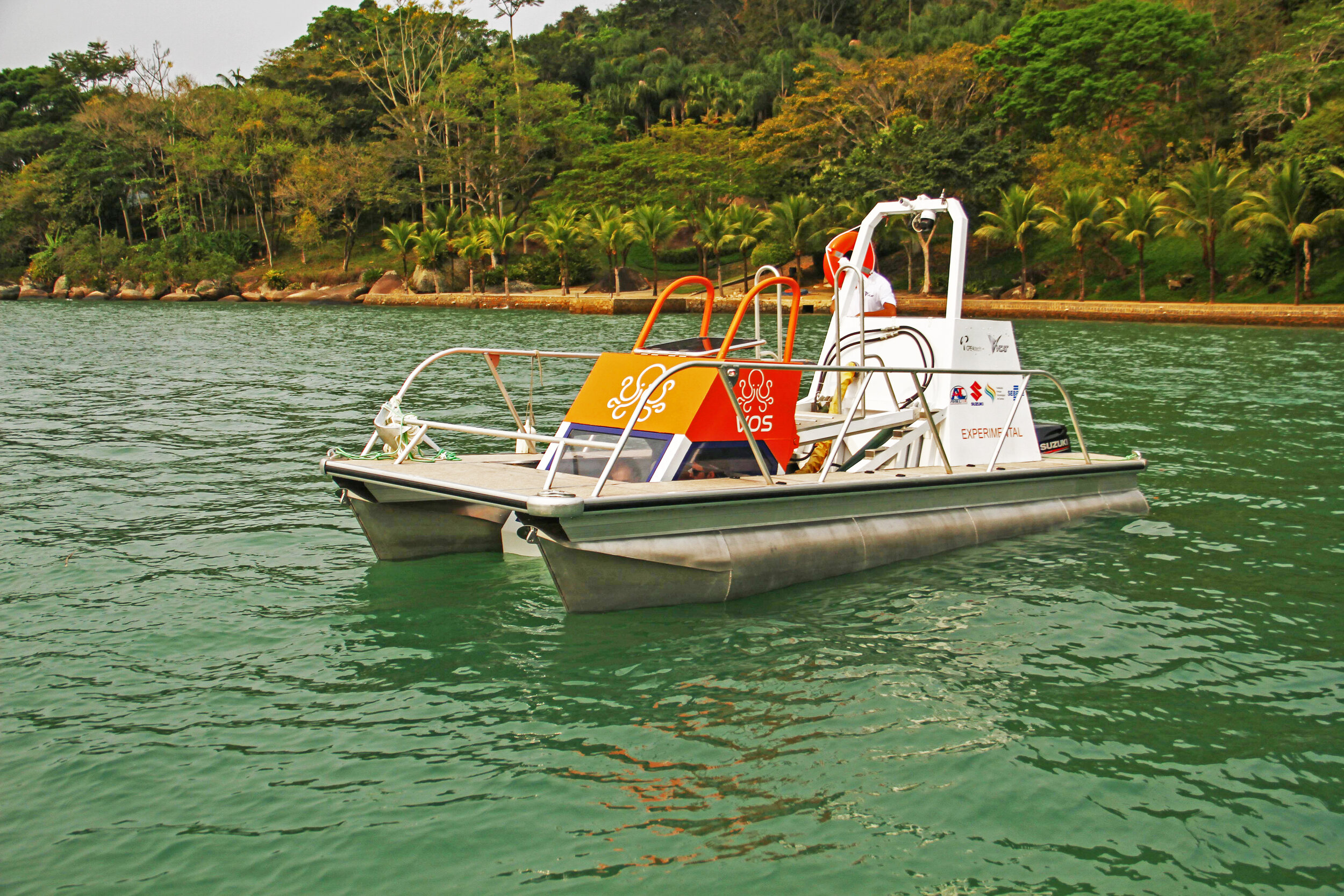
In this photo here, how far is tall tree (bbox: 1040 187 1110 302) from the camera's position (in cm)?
4659

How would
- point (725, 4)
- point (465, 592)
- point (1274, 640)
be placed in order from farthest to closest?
point (725, 4) < point (465, 592) < point (1274, 640)

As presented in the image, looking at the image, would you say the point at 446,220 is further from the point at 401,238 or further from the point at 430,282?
the point at 430,282

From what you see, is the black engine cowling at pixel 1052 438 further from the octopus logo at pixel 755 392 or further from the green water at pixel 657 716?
the octopus logo at pixel 755 392

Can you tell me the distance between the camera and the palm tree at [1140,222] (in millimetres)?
44469

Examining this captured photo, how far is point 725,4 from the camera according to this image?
401 feet

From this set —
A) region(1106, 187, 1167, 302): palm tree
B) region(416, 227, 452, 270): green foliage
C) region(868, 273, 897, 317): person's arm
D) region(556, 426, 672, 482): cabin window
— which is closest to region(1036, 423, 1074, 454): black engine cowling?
region(868, 273, 897, 317): person's arm

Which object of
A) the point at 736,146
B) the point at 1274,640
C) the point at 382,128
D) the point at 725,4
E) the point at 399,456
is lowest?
the point at 1274,640

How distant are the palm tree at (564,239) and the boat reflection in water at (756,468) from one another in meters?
52.7

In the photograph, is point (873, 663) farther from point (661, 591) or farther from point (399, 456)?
point (399, 456)

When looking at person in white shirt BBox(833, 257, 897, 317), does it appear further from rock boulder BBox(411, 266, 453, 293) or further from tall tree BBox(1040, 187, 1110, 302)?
rock boulder BBox(411, 266, 453, 293)

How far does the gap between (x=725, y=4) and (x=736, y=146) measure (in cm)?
6424

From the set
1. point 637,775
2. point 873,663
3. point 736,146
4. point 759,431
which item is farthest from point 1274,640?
point 736,146

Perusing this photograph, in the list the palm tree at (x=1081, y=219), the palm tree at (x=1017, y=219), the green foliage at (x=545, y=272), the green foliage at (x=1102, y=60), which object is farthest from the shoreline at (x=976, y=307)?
the green foliage at (x=1102, y=60)

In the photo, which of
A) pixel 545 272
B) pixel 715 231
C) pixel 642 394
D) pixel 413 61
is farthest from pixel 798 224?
pixel 642 394
